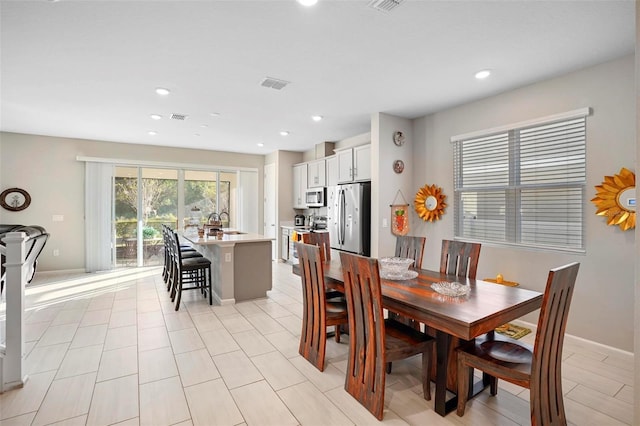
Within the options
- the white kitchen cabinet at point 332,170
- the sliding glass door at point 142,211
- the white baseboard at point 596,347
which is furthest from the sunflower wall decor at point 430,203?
the sliding glass door at point 142,211

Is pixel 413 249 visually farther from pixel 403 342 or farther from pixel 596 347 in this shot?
pixel 596 347

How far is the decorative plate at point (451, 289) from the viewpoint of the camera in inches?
83.0

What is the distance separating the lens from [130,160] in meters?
6.64

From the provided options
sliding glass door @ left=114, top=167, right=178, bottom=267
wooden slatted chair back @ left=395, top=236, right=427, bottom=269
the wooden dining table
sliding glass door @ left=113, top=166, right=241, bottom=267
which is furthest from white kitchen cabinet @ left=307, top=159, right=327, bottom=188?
the wooden dining table

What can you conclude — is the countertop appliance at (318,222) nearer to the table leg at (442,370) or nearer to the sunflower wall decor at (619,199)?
the sunflower wall decor at (619,199)

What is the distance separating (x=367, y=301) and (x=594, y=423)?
61.5 inches

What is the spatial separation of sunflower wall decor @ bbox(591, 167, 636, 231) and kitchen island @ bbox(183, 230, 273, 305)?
149 inches

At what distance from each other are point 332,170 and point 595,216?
4046 millimetres

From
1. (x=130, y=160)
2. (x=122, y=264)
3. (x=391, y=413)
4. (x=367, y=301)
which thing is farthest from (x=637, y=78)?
(x=122, y=264)

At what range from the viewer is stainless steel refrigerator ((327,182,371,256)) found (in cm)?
493

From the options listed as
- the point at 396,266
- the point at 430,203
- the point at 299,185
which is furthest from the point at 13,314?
the point at 299,185

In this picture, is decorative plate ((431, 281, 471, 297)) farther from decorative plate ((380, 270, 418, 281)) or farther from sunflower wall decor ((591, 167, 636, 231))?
sunflower wall decor ((591, 167, 636, 231))

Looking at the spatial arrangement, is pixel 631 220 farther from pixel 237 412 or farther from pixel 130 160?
pixel 130 160

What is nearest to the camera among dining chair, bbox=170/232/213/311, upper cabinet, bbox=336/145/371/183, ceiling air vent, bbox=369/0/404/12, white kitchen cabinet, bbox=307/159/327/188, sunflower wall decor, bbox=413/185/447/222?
ceiling air vent, bbox=369/0/404/12
